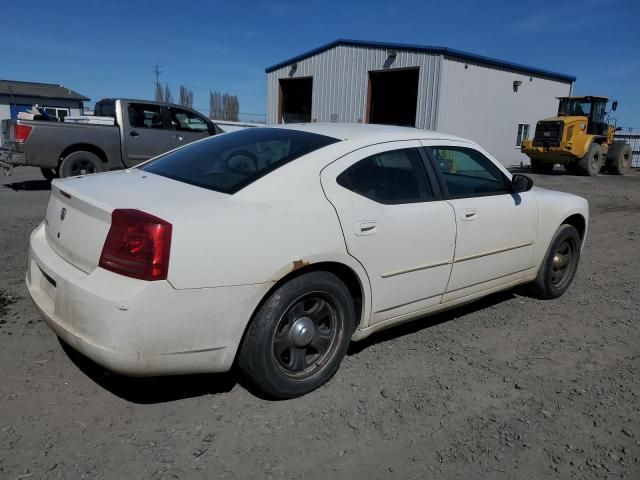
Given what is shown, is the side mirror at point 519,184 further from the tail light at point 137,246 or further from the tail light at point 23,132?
the tail light at point 23,132

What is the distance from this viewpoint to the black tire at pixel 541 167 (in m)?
19.9

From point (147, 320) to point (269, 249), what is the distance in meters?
0.67

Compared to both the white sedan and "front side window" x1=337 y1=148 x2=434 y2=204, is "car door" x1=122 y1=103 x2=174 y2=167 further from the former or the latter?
"front side window" x1=337 y1=148 x2=434 y2=204

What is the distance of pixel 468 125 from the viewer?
66.5 ft

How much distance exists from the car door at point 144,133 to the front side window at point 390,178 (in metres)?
8.06

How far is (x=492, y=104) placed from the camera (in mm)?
21312

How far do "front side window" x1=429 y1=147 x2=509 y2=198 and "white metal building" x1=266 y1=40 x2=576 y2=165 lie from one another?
1550 cm

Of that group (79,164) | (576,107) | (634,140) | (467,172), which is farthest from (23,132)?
(634,140)

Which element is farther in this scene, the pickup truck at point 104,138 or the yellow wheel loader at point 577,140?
the yellow wheel loader at point 577,140

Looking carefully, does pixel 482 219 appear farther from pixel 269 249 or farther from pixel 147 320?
pixel 147 320

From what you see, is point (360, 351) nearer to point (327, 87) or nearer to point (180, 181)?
point (180, 181)

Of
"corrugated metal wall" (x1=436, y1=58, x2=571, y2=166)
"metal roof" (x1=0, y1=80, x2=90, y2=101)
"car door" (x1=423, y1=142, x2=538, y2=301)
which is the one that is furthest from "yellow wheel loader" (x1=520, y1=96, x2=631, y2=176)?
"metal roof" (x1=0, y1=80, x2=90, y2=101)

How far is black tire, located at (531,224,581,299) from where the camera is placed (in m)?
4.61

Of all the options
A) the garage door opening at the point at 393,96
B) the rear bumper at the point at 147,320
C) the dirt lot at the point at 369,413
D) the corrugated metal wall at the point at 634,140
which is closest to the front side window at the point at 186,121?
the dirt lot at the point at 369,413
